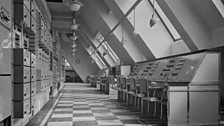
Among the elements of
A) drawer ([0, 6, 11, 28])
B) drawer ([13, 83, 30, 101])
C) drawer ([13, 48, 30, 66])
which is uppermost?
drawer ([0, 6, 11, 28])

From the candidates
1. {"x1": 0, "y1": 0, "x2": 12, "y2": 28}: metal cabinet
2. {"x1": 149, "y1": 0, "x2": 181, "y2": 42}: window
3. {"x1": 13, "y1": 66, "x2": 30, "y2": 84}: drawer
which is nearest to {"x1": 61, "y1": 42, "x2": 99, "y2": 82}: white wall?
{"x1": 149, "y1": 0, "x2": 181, "y2": 42}: window

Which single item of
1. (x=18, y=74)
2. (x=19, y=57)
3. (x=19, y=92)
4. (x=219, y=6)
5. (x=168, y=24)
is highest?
(x=168, y=24)

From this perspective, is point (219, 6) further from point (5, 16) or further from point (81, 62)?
point (81, 62)

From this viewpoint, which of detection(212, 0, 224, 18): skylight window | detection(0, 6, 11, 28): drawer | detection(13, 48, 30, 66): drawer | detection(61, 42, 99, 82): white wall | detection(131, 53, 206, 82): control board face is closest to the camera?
detection(0, 6, 11, 28): drawer

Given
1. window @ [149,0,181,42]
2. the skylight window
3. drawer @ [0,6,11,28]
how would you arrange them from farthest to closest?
window @ [149,0,181,42], the skylight window, drawer @ [0,6,11,28]

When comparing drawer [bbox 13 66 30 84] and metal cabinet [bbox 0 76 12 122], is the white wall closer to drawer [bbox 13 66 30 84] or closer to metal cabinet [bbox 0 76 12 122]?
drawer [bbox 13 66 30 84]

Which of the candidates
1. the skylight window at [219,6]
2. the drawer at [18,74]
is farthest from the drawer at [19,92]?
the skylight window at [219,6]

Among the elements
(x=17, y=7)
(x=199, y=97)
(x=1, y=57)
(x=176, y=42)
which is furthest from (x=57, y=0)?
(x=1, y=57)

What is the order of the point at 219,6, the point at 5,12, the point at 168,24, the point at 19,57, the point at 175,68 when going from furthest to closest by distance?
the point at 168,24 → the point at 175,68 → the point at 219,6 → the point at 19,57 → the point at 5,12

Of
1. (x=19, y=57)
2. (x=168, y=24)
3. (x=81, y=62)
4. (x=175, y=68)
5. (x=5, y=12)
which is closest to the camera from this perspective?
(x=5, y=12)

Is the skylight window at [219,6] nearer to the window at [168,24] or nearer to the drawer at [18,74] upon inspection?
the window at [168,24]

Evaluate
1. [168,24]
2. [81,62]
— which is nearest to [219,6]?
[168,24]

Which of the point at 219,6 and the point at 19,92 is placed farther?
the point at 219,6

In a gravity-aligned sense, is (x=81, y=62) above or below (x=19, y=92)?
above
